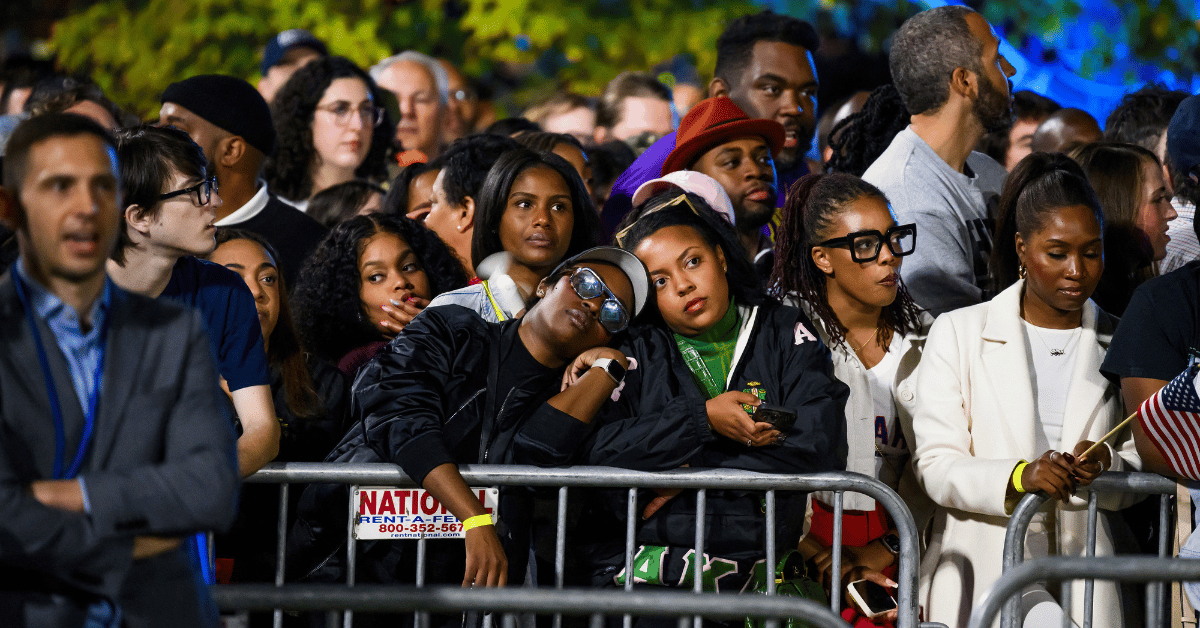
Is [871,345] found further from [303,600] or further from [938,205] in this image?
[303,600]

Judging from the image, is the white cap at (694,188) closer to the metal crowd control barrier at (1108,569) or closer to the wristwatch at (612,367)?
the wristwatch at (612,367)

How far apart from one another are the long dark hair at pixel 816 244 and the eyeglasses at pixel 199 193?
2288 millimetres

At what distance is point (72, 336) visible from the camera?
96.1 inches

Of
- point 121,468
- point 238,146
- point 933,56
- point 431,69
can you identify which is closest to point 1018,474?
point 933,56

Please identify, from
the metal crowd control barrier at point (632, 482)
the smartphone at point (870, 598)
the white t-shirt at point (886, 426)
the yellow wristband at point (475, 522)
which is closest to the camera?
the yellow wristband at point (475, 522)

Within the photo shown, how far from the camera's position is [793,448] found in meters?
4.21

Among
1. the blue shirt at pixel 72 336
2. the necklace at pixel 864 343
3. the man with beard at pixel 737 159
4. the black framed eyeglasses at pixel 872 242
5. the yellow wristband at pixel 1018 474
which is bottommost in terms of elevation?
the yellow wristband at pixel 1018 474

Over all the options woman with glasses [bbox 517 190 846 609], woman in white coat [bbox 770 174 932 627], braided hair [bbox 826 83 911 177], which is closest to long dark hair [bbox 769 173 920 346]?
woman in white coat [bbox 770 174 932 627]

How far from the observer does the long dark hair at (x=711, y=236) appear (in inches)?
184

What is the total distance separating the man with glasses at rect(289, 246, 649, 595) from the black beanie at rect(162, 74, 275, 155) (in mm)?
2223

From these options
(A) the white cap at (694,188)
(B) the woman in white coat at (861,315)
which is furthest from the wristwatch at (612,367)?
(A) the white cap at (694,188)

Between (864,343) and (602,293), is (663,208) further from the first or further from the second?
(864,343)

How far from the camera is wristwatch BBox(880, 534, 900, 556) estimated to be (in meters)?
4.63

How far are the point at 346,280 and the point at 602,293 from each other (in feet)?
5.05
